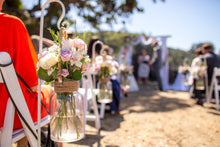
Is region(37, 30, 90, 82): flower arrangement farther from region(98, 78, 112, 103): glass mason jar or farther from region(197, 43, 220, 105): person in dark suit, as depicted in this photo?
region(197, 43, 220, 105): person in dark suit

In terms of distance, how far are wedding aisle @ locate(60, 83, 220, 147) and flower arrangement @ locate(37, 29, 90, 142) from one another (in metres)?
1.21

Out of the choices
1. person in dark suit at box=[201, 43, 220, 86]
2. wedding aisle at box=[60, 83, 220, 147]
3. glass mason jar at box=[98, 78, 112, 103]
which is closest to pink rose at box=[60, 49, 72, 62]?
wedding aisle at box=[60, 83, 220, 147]

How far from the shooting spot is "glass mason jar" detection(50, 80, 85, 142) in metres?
1.58

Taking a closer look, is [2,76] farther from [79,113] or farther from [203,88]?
[203,88]

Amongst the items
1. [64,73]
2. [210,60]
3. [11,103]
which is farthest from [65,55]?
[210,60]

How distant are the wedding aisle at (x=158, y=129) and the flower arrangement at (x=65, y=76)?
121 centimetres

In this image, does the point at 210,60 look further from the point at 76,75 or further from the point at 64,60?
the point at 64,60

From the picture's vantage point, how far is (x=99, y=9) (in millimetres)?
7562

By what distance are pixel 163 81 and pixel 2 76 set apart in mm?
9726

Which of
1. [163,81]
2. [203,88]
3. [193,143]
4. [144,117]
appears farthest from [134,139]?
[163,81]

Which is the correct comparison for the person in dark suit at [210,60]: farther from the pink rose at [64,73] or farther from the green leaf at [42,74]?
the green leaf at [42,74]

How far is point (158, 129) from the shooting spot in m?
3.48

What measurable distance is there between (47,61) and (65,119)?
1.85ft

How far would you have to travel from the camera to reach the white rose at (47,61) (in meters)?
1.34
